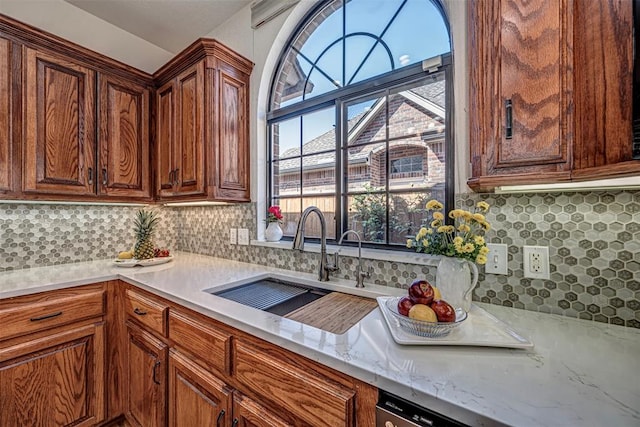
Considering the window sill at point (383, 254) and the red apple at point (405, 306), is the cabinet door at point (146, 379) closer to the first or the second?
the window sill at point (383, 254)

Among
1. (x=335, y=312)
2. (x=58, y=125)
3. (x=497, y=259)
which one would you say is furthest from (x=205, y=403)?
(x=58, y=125)

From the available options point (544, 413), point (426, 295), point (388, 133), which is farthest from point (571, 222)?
point (388, 133)

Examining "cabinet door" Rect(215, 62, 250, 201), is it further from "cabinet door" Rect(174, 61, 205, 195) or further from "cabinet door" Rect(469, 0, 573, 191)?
"cabinet door" Rect(469, 0, 573, 191)

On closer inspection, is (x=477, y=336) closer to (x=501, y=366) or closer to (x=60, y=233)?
(x=501, y=366)

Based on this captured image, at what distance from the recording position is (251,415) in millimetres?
910

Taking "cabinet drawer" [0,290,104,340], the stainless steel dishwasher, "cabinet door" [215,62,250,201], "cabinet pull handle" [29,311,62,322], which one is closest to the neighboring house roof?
"cabinet door" [215,62,250,201]

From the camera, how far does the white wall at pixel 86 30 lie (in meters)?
1.82

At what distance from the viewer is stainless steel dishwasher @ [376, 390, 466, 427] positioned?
0.57 meters

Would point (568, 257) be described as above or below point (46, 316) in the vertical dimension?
above

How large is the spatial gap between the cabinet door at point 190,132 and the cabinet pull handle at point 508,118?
5.25ft

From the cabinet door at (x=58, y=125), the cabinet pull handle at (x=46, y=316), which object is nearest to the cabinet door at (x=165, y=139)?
the cabinet door at (x=58, y=125)

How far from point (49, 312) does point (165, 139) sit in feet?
4.16

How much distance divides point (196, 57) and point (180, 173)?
30.2 inches

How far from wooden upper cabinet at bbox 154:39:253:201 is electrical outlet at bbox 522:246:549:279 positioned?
1606 millimetres
